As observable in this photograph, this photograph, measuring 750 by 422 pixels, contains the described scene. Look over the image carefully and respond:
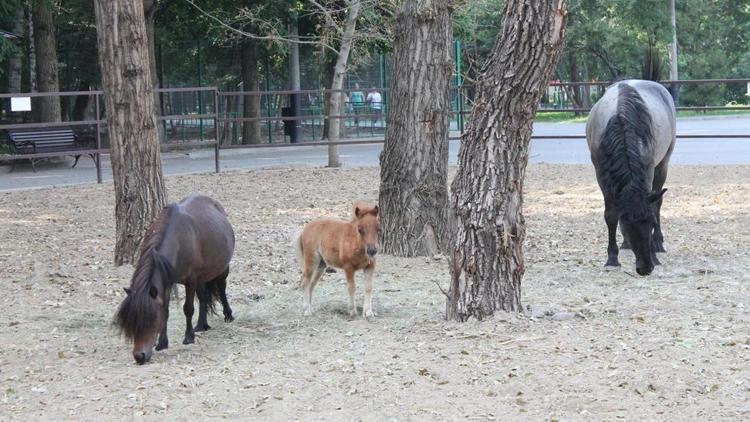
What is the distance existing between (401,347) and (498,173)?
1349 millimetres

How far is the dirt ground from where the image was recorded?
549cm

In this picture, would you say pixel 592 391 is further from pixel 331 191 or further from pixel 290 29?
pixel 290 29

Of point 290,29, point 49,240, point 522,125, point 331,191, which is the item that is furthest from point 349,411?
point 290,29

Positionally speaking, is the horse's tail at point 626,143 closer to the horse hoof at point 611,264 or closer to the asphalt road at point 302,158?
the horse hoof at point 611,264

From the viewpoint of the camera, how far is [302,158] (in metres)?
23.9

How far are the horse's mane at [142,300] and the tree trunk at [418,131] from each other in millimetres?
3940

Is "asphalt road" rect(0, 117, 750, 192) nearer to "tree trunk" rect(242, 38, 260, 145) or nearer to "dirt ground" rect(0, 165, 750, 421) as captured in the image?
"tree trunk" rect(242, 38, 260, 145)

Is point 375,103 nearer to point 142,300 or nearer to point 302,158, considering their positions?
point 302,158

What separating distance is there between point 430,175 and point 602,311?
3.27m

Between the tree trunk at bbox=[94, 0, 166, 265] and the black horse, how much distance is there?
429cm

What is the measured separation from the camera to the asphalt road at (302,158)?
20.0 metres

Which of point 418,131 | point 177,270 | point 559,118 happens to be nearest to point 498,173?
point 177,270

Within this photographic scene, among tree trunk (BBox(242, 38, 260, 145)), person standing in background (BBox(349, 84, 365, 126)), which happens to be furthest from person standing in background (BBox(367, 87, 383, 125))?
tree trunk (BBox(242, 38, 260, 145))

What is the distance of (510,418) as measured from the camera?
523cm
